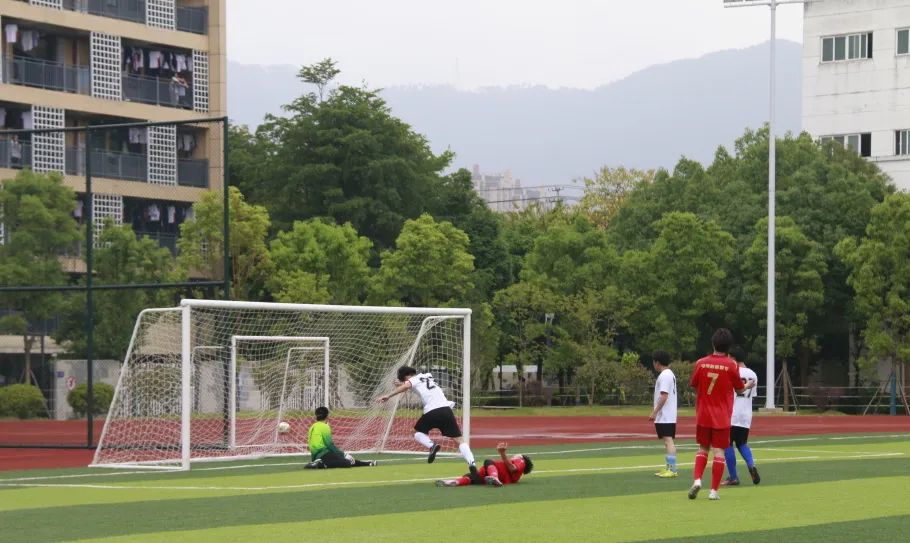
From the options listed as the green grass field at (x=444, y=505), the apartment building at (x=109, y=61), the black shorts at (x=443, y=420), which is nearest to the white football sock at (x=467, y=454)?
the green grass field at (x=444, y=505)

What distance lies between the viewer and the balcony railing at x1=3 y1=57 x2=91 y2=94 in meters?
55.6

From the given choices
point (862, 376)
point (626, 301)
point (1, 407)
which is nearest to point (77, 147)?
point (1, 407)

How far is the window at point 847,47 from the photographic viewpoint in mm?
76125

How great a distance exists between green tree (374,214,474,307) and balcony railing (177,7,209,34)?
36.8ft

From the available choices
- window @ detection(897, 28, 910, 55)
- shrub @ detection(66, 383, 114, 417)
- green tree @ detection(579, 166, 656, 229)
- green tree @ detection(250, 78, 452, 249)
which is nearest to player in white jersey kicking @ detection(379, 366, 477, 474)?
shrub @ detection(66, 383, 114, 417)

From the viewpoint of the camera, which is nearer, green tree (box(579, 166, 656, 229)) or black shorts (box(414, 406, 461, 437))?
black shorts (box(414, 406, 461, 437))

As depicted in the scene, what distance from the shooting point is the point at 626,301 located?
6097 cm

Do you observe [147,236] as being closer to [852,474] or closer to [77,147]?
[77,147]

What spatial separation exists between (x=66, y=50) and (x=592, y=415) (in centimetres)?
2418

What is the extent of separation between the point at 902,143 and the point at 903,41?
16.2 ft

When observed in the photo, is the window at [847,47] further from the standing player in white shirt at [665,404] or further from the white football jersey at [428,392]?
the white football jersey at [428,392]

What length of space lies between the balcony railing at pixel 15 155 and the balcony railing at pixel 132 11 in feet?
66.3

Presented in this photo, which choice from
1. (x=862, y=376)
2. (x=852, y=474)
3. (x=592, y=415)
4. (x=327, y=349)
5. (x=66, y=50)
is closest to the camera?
(x=852, y=474)

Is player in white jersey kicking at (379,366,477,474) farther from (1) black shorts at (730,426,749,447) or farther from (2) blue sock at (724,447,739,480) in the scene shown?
(2) blue sock at (724,447,739,480)
